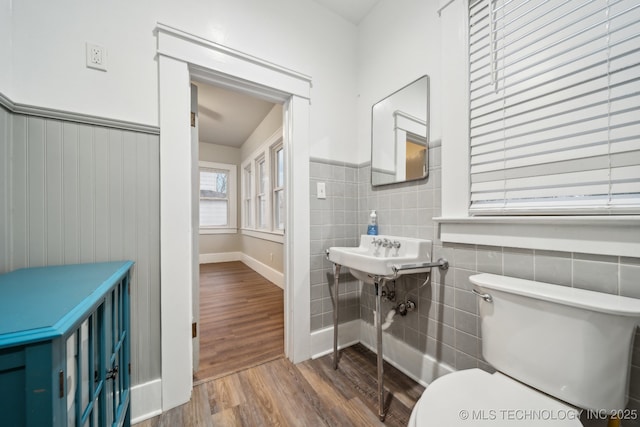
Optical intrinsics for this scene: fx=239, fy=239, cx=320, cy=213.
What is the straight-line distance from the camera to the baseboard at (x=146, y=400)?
45.9 inches

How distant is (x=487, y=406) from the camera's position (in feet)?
2.31

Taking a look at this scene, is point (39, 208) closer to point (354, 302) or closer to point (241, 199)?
point (354, 302)

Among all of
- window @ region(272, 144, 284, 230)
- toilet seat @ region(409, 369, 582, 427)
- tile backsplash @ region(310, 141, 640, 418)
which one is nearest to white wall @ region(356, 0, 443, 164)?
tile backsplash @ region(310, 141, 640, 418)

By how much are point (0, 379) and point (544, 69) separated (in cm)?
185

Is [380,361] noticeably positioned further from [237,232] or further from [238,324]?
[237,232]

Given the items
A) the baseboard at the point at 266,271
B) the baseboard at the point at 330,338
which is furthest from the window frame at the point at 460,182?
the baseboard at the point at 266,271

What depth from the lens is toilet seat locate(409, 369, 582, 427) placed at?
2.14ft

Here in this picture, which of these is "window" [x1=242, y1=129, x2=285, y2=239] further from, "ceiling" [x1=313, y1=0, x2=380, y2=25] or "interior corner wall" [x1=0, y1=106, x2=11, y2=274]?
"interior corner wall" [x1=0, y1=106, x2=11, y2=274]

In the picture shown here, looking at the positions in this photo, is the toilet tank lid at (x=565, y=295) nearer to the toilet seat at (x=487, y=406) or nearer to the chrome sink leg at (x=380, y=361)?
the toilet seat at (x=487, y=406)

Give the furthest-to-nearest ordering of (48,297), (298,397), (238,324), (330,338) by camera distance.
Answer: (238,324), (330,338), (298,397), (48,297)

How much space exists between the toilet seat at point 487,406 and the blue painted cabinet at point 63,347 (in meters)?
0.87

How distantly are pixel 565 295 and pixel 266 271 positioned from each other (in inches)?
136

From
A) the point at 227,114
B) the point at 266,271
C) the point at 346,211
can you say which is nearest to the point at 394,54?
the point at 346,211

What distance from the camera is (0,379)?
451mm
